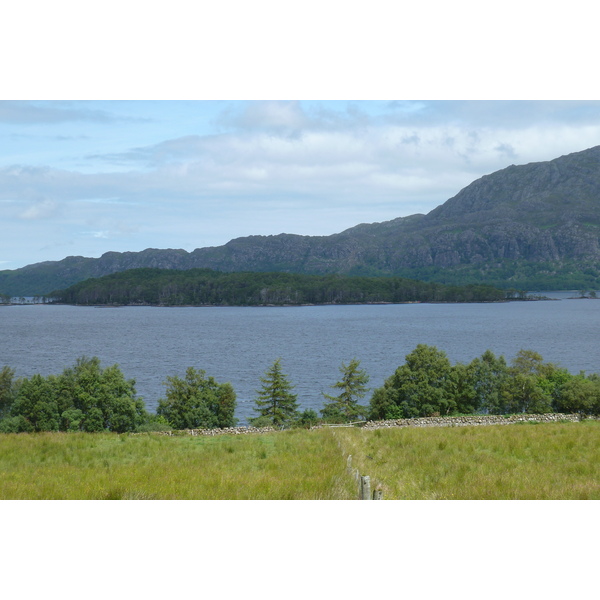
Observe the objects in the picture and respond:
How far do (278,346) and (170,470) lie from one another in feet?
259

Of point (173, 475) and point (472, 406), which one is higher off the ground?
point (173, 475)

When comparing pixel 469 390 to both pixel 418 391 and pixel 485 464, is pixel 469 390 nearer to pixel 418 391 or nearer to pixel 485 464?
pixel 418 391

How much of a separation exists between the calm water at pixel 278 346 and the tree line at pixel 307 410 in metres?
10.0

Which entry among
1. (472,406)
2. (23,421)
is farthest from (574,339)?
(23,421)

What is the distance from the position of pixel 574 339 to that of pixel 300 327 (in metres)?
55.6

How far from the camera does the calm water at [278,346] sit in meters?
63.0

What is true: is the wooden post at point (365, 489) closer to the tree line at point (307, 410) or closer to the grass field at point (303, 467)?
the grass field at point (303, 467)

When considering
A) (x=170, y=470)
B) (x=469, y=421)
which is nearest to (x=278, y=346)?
(x=469, y=421)

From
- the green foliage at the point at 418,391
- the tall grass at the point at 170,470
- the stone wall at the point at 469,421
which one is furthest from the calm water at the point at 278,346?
the tall grass at the point at 170,470

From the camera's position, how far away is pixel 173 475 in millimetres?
9523

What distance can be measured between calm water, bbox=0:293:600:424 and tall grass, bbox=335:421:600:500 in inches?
1232

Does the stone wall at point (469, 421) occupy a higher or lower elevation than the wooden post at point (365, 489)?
lower

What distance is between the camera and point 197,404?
33.7m

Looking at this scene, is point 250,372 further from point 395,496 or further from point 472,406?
point 395,496
